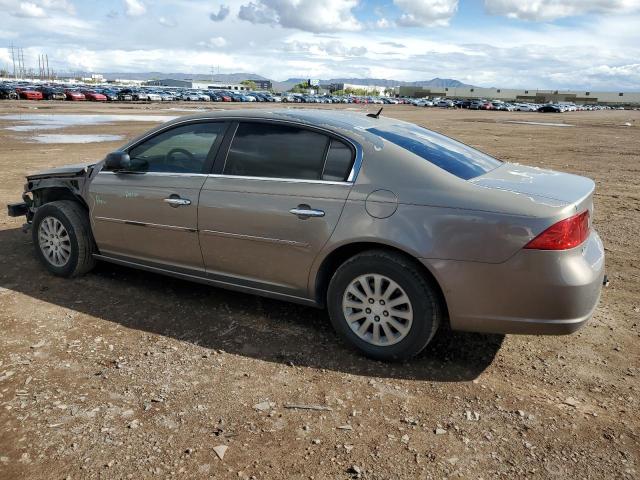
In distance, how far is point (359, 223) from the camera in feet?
11.8

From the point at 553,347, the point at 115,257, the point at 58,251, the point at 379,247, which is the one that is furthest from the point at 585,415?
the point at 58,251

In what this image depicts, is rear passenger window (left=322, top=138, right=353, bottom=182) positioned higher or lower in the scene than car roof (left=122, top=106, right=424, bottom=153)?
lower

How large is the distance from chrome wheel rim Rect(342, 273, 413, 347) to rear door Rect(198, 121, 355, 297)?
39 centimetres

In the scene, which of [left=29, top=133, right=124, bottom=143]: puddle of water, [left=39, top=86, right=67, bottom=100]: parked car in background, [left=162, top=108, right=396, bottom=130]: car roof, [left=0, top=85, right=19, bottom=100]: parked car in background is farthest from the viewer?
[left=39, top=86, right=67, bottom=100]: parked car in background

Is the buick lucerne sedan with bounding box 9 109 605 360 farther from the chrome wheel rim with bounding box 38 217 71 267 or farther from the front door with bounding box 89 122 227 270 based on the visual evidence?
the chrome wheel rim with bounding box 38 217 71 267

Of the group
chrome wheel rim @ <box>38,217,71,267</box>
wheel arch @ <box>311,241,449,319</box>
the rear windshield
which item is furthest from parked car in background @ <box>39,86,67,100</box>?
wheel arch @ <box>311,241,449,319</box>

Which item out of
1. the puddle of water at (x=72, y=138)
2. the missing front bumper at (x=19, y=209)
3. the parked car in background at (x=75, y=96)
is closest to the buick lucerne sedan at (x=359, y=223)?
the missing front bumper at (x=19, y=209)

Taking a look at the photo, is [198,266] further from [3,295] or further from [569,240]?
[569,240]

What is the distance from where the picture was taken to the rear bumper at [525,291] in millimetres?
3201

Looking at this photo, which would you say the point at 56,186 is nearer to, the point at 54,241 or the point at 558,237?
the point at 54,241

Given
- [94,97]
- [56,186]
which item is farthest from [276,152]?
[94,97]

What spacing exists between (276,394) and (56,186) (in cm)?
336

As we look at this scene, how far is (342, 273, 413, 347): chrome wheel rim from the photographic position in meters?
3.58

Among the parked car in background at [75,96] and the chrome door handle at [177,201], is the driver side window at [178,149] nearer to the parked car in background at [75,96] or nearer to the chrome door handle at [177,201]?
the chrome door handle at [177,201]
